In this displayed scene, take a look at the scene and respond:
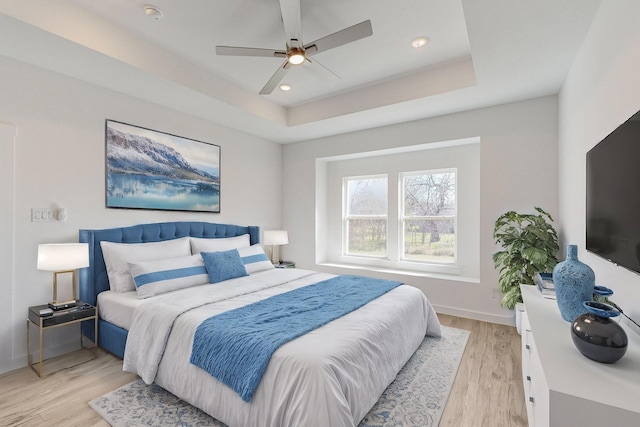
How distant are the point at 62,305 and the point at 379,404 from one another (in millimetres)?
2710

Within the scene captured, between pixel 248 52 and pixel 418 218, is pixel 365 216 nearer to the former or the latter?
pixel 418 218

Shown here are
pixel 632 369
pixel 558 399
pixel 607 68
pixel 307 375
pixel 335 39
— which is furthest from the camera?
pixel 335 39

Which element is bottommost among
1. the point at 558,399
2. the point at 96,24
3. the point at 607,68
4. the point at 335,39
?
the point at 558,399

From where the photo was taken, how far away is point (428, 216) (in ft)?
15.1

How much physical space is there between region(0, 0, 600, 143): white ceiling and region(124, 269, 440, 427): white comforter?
2.13m

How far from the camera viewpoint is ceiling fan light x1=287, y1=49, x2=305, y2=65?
7.77 feet

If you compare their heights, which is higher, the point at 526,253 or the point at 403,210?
the point at 403,210

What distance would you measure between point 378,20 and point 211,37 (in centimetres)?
146

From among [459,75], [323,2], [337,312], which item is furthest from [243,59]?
[337,312]

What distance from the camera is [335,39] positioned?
2211 mm

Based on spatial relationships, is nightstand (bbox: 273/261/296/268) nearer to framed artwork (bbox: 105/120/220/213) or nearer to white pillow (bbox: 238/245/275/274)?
white pillow (bbox: 238/245/275/274)

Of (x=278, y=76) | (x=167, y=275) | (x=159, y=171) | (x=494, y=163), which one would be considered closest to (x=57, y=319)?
(x=167, y=275)

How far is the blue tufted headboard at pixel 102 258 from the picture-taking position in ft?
8.72

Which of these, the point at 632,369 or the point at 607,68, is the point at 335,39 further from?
the point at 632,369
